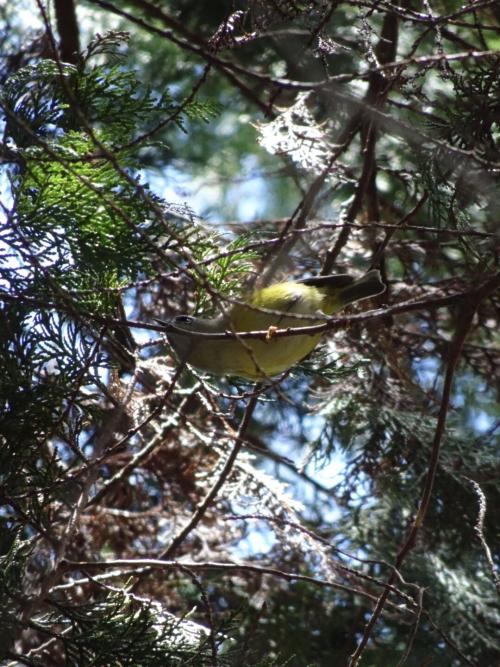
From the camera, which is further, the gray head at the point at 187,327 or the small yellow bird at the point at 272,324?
the small yellow bird at the point at 272,324

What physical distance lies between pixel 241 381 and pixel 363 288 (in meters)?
0.67

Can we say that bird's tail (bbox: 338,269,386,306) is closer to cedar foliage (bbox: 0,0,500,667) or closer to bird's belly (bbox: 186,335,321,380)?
cedar foliage (bbox: 0,0,500,667)

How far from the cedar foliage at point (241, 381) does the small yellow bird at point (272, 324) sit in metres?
0.11

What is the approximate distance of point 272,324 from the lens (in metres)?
3.60

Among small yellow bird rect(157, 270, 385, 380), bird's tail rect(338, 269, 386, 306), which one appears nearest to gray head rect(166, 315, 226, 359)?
small yellow bird rect(157, 270, 385, 380)

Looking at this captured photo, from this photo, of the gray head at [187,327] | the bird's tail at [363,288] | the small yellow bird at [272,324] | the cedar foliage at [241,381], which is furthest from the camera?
the bird's tail at [363,288]

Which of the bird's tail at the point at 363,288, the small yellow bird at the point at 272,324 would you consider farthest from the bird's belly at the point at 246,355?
the bird's tail at the point at 363,288

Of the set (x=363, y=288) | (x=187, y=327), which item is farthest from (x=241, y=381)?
(x=363, y=288)

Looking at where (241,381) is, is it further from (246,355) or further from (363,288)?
(363,288)

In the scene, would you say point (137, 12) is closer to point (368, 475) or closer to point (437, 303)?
point (368, 475)

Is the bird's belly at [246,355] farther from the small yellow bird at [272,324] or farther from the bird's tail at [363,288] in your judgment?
the bird's tail at [363,288]

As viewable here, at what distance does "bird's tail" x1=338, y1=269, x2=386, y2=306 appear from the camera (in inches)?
145

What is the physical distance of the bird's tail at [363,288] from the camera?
368 cm

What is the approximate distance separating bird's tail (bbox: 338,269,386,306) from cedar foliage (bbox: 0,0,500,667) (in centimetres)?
19
